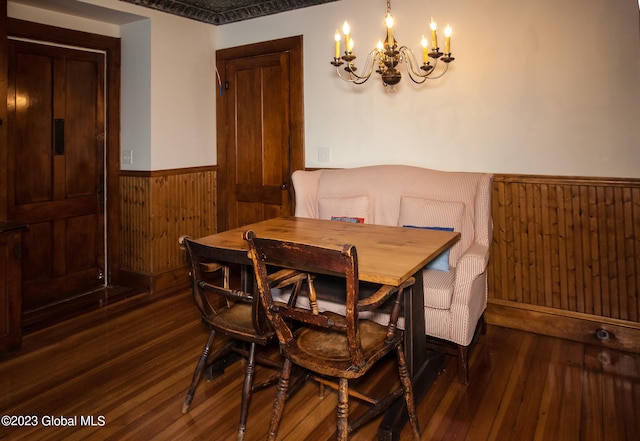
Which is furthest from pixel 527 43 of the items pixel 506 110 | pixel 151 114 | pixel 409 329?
pixel 151 114

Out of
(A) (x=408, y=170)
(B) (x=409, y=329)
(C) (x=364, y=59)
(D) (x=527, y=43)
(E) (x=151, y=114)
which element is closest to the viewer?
(B) (x=409, y=329)

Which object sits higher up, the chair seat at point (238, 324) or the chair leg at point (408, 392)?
the chair seat at point (238, 324)

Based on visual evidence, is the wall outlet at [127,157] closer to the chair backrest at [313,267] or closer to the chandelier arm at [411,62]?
the chandelier arm at [411,62]

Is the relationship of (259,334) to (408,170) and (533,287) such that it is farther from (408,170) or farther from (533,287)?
(533,287)

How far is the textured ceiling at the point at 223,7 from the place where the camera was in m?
3.98

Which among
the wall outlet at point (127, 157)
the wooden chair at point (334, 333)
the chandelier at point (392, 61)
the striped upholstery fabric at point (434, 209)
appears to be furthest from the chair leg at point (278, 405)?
the wall outlet at point (127, 157)

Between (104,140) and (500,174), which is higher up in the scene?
(104,140)

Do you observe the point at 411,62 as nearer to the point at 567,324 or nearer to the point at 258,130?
the point at 258,130

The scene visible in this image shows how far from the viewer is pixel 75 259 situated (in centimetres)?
406

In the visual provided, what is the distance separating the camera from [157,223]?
13.5ft

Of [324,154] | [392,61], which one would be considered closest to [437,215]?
[392,61]

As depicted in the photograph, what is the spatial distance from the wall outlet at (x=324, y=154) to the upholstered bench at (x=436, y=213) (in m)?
0.28

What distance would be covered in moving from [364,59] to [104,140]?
2.43 metres

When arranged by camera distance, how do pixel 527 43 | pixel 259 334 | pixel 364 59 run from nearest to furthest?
pixel 259 334, pixel 527 43, pixel 364 59
